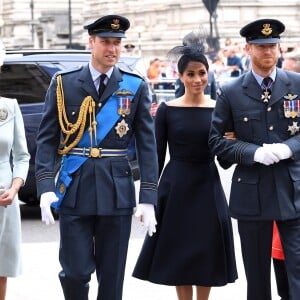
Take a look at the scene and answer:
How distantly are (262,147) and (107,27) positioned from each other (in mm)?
1090

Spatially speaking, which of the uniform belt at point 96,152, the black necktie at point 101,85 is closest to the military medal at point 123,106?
the black necktie at point 101,85

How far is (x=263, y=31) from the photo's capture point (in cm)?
679

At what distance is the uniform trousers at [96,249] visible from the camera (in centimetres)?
654

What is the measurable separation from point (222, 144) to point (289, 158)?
1.32ft

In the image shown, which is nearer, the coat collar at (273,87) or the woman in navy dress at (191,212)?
the coat collar at (273,87)

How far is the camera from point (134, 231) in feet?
38.5

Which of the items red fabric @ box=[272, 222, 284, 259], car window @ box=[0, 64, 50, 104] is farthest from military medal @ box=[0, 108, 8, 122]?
car window @ box=[0, 64, 50, 104]

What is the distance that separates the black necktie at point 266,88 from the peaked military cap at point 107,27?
2.81 feet

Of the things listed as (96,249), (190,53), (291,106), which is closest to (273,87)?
(291,106)

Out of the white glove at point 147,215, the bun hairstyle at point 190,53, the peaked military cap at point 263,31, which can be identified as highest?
the peaked military cap at point 263,31

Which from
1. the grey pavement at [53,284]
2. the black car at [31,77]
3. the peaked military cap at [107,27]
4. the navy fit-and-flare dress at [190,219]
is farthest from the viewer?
the black car at [31,77]

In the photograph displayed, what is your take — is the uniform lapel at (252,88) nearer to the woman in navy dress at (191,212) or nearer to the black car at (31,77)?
Result: the woman in navy dress at (191,212)

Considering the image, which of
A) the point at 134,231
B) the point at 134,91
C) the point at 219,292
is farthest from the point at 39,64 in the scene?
the point at 134,91

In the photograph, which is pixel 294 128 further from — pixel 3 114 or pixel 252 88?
pixel 3 114
